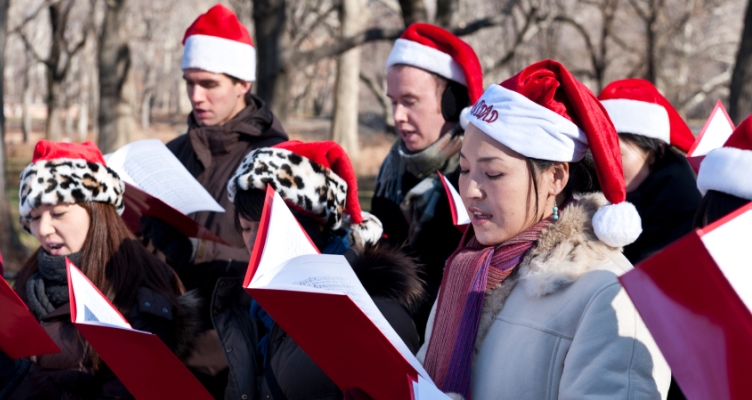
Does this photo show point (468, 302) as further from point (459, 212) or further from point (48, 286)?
point (48, 286)

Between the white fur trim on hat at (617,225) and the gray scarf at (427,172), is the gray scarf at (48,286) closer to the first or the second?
the gray scarf at (427,172)

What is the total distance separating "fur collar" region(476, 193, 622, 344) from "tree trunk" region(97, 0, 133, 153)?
12922 millimetres

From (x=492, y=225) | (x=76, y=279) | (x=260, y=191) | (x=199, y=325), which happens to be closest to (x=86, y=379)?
(x=199, y=325)

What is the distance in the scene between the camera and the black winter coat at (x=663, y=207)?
327 centimetres

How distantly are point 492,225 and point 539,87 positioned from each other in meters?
0.37

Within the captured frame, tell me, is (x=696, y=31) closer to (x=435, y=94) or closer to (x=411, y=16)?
(x=411, y=16)

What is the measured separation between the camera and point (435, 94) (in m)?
3.54

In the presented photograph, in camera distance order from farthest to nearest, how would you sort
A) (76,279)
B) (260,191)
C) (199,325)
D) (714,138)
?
(714,138) → (199,325) → (260,191) → (76,279)

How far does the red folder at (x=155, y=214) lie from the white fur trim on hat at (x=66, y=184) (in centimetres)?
12

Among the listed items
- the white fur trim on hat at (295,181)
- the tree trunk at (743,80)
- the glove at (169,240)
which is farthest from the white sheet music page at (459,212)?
the tree trunk at (743,80)

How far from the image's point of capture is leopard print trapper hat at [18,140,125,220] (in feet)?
9.71

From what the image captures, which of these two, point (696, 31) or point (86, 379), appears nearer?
point (86, 379)

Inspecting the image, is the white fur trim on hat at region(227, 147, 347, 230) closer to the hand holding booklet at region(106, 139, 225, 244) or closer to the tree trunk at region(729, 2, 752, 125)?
the hand holding booklet at region(106, 139, 225, 244)

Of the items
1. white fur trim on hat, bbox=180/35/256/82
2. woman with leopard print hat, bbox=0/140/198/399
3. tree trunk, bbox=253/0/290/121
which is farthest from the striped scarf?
tree trunk, bbox=253/0/290/121
